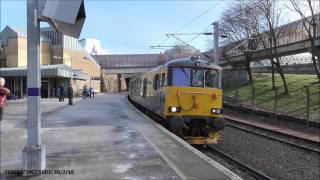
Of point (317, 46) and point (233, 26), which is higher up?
point (233, 26)

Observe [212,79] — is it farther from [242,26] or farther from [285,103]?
[242,26]

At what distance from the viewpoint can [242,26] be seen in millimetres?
48688

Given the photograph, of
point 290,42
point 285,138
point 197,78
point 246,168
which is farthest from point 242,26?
point 246,168

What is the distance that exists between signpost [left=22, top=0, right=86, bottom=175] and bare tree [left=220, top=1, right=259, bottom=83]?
37.2m

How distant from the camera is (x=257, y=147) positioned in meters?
18.2

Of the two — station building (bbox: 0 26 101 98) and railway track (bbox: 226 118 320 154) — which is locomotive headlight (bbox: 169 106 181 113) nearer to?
railway track (bbox: 226 118 320 154)

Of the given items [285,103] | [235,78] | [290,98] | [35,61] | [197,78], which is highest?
[235,78]

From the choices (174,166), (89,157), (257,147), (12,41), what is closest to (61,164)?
(89,157)

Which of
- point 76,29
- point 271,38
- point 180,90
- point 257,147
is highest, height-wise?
point 271,38

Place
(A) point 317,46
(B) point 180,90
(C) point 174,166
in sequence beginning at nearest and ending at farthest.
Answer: (C) point 174,166, (B) point 180,90, (A) point 317,46

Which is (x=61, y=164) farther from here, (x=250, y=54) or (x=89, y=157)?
(x=250, y=54)

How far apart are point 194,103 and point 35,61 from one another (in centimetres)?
928

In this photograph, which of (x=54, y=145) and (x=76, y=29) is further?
(x=54, y=145)

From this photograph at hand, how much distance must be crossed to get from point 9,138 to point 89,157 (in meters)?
4.45
